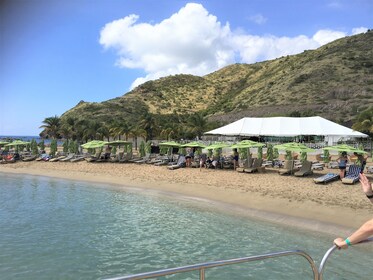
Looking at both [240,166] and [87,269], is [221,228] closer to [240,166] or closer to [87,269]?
[87,269]

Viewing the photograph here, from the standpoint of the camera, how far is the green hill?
186 ft

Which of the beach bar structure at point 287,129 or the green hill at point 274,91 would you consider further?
the green hill at point 274,91

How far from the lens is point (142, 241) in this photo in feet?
35.6

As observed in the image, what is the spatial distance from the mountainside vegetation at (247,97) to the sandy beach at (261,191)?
15114 millimetres

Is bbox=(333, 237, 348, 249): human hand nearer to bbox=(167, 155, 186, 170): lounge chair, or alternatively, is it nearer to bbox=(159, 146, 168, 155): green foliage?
bbox=(167, 155, 186, 170): lounge chair

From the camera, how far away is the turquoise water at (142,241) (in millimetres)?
8477

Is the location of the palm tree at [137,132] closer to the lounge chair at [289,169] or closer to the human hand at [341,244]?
the lounge chair at [289,169]

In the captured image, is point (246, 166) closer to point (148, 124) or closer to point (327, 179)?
point (327, 179)

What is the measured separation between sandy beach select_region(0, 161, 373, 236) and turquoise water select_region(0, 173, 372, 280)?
925 millimetres

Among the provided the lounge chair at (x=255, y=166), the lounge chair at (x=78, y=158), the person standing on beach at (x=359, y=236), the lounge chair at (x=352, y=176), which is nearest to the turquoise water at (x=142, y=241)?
the lounge chair at (x=255, y=166)

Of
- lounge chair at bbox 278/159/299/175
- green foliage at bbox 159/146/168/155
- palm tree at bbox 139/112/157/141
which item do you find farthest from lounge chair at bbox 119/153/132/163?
palm tree at bbox 139/112/157/141

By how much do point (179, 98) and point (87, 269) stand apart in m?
89.8

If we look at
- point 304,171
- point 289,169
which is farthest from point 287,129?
point 304,171

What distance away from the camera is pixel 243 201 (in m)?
15.2
